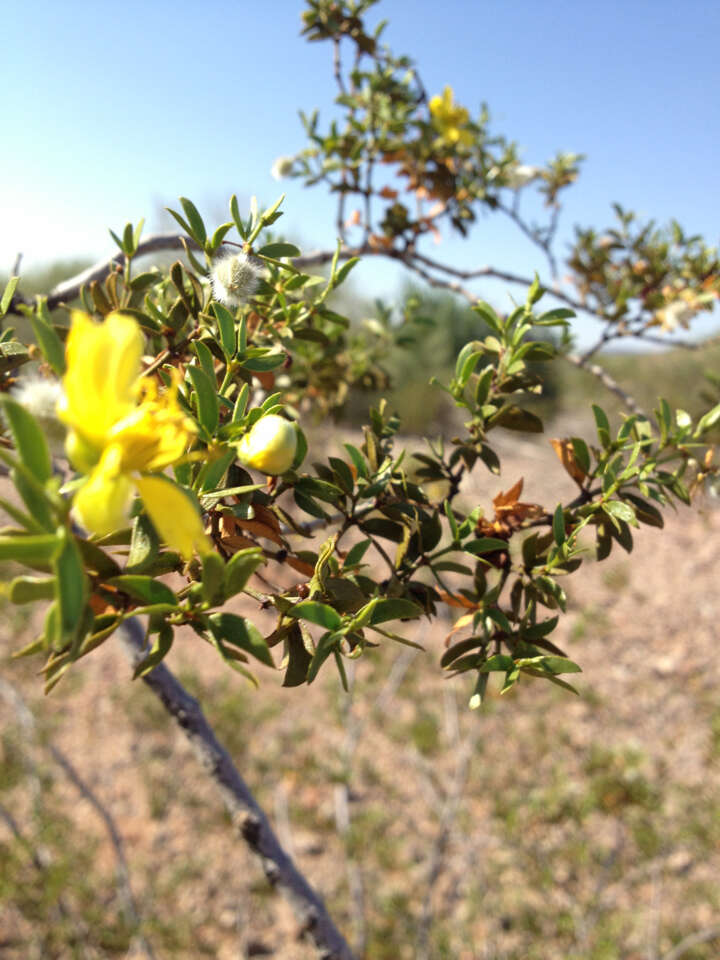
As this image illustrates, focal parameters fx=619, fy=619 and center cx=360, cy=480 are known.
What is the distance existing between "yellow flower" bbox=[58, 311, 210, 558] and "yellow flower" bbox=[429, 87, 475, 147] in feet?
4.14

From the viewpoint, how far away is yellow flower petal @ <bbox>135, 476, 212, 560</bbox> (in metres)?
0.31

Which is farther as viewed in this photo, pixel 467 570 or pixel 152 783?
pixel 152 783

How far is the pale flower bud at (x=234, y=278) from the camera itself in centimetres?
56

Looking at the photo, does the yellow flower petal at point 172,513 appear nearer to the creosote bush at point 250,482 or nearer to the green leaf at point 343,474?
the creosote bush at point 250,482

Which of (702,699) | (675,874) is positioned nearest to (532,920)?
(675,874)

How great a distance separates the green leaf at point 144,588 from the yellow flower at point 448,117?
1302 mm

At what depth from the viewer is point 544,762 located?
2.86m

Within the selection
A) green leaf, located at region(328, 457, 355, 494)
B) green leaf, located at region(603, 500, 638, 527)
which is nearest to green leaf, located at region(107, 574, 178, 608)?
green leaf, located at region(328, 457, 355, 494)

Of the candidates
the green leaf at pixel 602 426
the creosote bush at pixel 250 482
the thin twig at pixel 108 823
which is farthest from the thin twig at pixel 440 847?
the green leaf at pixel 602 426

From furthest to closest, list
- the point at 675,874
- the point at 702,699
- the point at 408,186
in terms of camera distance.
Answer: the point at 702,699, the point at 675,874, the point at 408,186

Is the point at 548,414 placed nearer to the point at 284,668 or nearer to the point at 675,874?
the point at 675,874

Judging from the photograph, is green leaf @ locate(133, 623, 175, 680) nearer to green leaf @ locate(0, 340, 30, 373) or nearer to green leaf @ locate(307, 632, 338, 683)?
green leaf @ locate(307, 632, 338, 683)

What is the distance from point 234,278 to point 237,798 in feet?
2.13

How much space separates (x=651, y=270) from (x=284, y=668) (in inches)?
55.9
